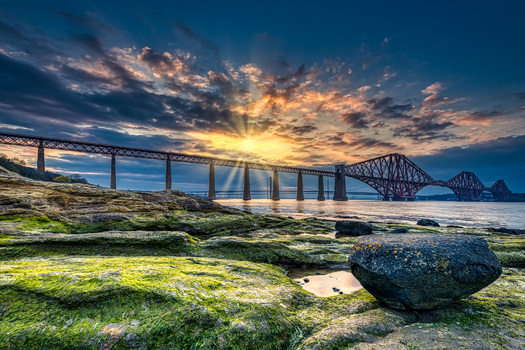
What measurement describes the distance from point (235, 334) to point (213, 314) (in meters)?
0.45

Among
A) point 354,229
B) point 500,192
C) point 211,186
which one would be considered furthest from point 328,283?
point 500,192

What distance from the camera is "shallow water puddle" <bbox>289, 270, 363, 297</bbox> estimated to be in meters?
6.46

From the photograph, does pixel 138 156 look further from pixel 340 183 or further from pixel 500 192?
pixel 500 192

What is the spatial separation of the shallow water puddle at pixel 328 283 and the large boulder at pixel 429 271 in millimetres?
2199

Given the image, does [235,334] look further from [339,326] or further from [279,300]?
[339,326]

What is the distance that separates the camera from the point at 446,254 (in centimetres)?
410

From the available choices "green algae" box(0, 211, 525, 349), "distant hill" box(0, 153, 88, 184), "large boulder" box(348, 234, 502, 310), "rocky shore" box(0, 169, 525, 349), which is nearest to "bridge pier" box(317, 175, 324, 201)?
"distant hill" box(0, 153, 88, 184)

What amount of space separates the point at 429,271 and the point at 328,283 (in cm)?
366

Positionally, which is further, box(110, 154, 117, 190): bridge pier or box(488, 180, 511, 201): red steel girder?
box(488, 180, 511, 201): red steel girder

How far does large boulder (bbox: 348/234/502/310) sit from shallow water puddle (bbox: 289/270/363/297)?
2199mm

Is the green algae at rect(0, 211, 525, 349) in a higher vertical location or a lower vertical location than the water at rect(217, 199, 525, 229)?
higher

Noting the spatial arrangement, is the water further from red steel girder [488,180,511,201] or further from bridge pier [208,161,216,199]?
red steel girder [488,180,511,201]

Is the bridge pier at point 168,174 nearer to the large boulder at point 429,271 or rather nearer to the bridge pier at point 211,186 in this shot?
the bridge pier at point 211,186

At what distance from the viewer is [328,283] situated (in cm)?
713
